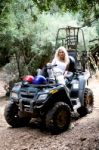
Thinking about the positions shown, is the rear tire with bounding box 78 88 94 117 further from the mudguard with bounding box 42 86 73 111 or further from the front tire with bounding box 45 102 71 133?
the front tire with bounding box 45 102 71 133

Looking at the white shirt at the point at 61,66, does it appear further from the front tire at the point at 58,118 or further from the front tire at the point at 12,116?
the front tire at the point at 12,116

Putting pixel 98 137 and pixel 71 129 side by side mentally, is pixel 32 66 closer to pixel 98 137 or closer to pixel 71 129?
pixel 71 129

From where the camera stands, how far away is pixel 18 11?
54.9ft

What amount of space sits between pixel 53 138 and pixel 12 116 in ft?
5.15

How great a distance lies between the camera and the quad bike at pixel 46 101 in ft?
27.6

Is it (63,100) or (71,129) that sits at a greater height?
(63,100)

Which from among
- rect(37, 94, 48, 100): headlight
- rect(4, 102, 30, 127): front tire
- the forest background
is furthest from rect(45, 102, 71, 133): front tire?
the forest background

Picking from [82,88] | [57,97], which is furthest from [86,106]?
[57,97]

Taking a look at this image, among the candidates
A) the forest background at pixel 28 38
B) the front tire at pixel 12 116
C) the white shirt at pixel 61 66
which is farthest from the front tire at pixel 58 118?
the forest background at pixel 28 38

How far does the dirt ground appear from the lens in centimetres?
736

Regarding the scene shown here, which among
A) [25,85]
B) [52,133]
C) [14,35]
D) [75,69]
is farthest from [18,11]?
[52,133]

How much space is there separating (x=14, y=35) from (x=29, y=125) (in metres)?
8.11

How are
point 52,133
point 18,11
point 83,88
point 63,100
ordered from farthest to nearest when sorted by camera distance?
1. point 18,11
2. point 83,88
3. point 63,100
4. point 52,133

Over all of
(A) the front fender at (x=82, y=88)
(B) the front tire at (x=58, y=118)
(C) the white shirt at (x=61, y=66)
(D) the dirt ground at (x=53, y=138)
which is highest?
(C) the white shirt at (x=61, y=66)
